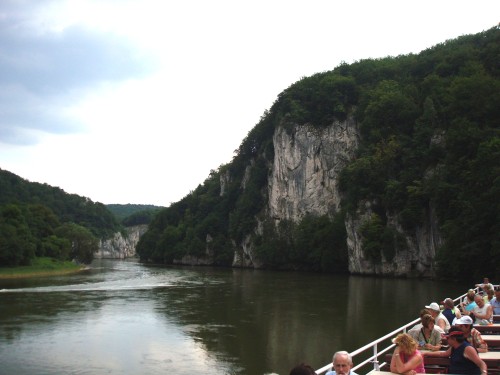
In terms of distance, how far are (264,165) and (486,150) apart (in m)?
61.6

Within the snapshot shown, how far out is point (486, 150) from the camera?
4747cm

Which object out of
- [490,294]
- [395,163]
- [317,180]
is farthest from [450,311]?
[317,180]

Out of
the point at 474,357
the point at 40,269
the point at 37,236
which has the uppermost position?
the point at 37,236

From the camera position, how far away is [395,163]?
69438mm

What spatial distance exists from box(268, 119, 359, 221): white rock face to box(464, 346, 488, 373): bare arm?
74926 mm

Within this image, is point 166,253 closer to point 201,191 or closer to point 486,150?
point 201,191

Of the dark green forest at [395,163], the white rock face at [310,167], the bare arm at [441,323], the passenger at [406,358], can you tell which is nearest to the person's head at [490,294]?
the bare arm at [441,323]

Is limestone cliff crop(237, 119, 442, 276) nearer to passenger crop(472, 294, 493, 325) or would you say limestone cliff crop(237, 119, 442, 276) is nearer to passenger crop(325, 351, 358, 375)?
passenger crop(472, 294, 493, 325)

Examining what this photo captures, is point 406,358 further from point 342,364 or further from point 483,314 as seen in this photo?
point 483,314

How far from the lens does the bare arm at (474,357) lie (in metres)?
7.43

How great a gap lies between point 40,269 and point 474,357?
71.6 metres

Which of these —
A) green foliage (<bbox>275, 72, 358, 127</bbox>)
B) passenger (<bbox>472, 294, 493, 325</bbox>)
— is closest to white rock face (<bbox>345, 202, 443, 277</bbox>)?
green foliage (<bbox>275, 72, 358, 127</bbox>)

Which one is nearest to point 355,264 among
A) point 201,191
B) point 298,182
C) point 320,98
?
point 298,182

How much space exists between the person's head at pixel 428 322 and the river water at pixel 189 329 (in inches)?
317
